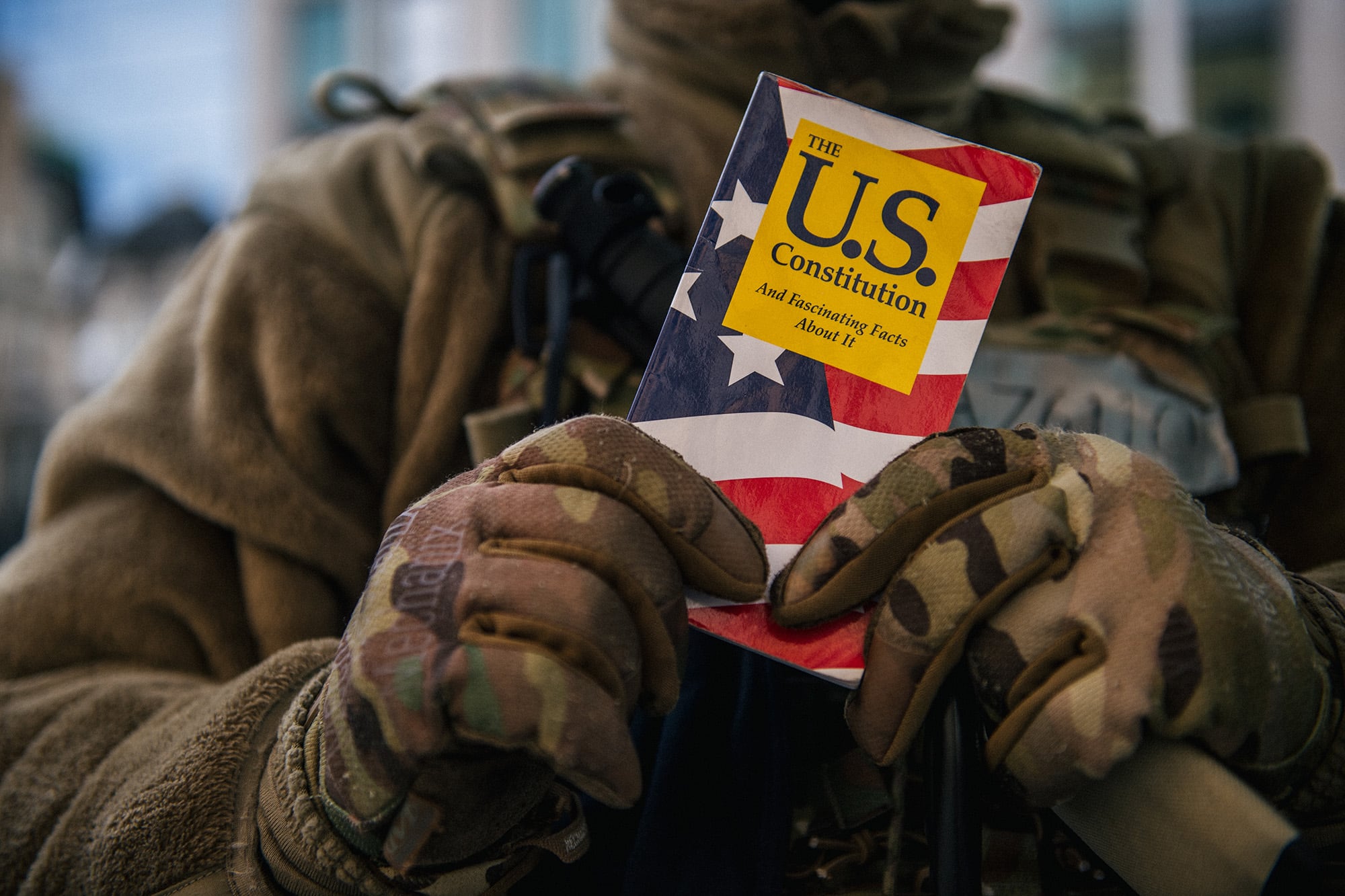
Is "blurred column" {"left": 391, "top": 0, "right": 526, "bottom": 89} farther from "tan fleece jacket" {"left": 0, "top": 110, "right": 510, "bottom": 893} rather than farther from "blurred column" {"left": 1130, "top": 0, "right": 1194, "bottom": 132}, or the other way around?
"tan fleece jacket" {"left": 0, "top": 110, "right": 510, "bottom": 893}

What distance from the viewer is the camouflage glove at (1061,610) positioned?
0.34 m

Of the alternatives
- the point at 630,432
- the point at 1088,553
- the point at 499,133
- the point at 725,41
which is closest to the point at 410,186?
the point at 499,133

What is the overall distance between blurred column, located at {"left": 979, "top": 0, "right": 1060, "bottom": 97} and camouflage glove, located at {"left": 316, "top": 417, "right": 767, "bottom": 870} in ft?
10.0

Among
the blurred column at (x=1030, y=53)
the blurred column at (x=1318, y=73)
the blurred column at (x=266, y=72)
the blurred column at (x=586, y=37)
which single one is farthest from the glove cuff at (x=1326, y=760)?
the blurred column at (x=266, y=72)

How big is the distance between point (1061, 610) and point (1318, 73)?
10.9 ft

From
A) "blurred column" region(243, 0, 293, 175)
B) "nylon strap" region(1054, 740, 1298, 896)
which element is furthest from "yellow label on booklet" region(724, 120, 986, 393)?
"blurred column" region(243, 0, 293, 175)

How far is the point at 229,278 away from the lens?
703mm

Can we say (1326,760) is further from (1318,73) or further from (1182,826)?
(1318,73)

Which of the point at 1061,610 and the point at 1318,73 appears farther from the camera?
the point at 1318,73

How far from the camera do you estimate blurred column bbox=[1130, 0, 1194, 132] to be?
9.48 ft

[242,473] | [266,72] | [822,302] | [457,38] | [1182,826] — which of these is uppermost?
[822,302]

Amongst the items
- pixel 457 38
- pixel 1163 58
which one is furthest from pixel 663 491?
pixel 457 38

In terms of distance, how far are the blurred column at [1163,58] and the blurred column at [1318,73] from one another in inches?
11.7

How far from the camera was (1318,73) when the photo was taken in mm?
2773
